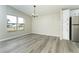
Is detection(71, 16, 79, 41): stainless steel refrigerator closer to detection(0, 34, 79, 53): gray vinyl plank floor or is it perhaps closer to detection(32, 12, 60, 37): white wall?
detection(0, 34, 79, 53): gray vinyl plank floor

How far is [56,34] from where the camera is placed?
28.3 ft

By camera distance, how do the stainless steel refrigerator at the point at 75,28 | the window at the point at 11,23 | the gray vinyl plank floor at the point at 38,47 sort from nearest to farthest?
the gray vinyl plank floor at the point at 38,47, the stainless steel refrigerator at the point at 75,28, the window at the point at 11,23

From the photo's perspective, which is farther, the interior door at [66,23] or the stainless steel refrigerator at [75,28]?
the interior door at [66,23]

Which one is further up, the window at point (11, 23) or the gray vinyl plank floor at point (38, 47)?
the window at point (11, 23)

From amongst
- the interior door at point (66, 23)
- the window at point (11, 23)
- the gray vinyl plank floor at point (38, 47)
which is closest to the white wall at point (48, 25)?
the interior door at point (66, 23)

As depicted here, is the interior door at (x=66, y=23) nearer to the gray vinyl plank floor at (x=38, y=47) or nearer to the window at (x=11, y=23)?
the gray vinyl plank floor at (x=38, y=47)

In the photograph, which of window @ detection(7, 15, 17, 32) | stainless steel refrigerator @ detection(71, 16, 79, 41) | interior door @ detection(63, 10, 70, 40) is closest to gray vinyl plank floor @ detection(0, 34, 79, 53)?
stainless steel refrigerator @ detection(71, 16, 79, 41)

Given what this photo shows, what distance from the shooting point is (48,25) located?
960 cm

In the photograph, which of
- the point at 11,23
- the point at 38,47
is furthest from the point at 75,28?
the point at 11,23

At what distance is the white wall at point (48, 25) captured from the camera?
8.62 m
